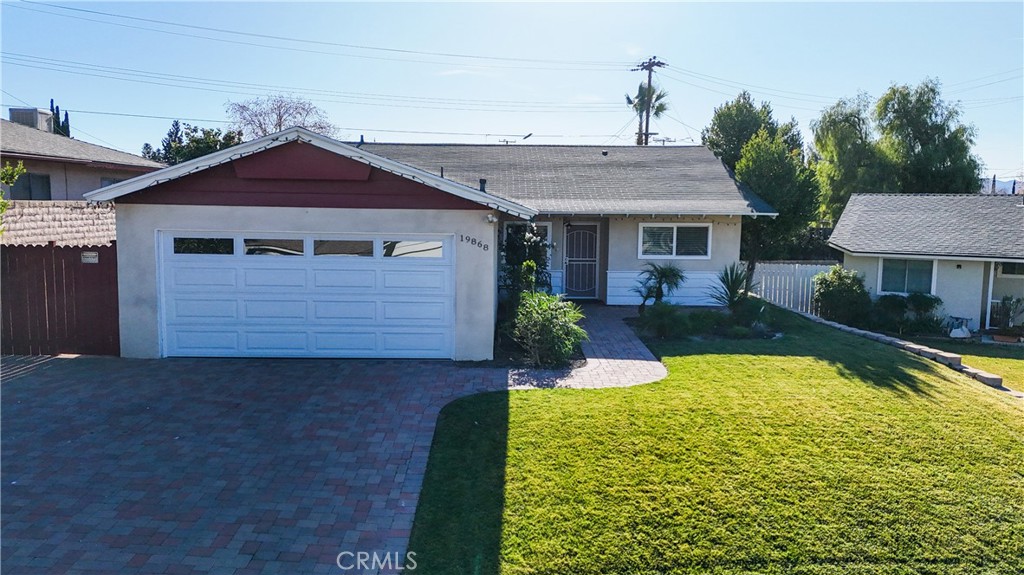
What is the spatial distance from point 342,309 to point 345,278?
1.75 feet

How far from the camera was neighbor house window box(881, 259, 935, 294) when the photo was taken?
16.8 m

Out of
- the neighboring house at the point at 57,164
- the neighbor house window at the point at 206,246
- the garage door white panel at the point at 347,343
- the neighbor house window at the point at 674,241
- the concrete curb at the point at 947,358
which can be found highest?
the neighboring house at the point at 57,164

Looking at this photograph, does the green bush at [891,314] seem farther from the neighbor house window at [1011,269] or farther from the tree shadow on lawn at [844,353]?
the tree shadow on lawn at [844,353]

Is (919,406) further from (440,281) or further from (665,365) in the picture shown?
(440,281)

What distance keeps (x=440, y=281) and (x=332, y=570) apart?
6.33 m

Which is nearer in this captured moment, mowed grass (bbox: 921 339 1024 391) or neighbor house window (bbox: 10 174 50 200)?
mowed grass (bbox: 921 339 1024 391)

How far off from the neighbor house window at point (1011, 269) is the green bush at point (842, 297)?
136 inches

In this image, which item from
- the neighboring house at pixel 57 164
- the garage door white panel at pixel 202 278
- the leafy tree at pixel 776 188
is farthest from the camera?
the leafy tree at pixel 776 188

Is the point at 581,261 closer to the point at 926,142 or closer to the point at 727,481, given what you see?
the point at 727,481

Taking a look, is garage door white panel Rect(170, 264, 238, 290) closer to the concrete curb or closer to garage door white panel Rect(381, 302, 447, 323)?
garage door white panel Rect(381, 302, 447, 323)

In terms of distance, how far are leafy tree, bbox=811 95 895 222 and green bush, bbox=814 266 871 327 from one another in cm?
1446

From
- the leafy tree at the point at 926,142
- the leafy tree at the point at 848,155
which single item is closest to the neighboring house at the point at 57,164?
the leafy tree at the point at 848,155

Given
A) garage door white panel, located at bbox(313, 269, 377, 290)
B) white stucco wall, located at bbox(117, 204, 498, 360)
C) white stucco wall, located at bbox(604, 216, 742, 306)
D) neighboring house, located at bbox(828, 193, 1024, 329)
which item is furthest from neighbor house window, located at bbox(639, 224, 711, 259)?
garage door white panel, located at bbox(313, 269, 377, 290)

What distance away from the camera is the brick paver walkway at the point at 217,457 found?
16.6 feet
